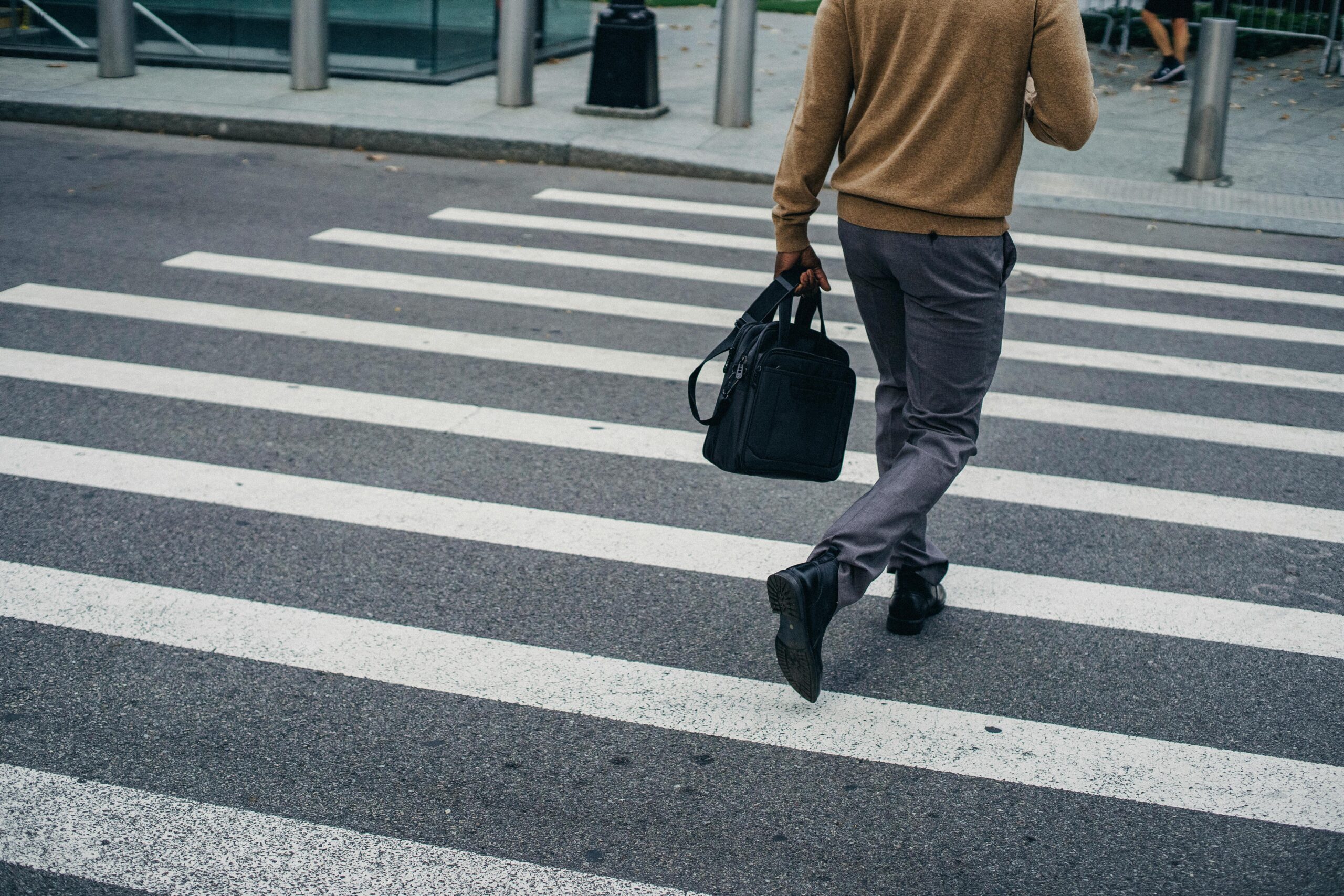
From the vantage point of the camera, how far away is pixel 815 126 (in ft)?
11.5

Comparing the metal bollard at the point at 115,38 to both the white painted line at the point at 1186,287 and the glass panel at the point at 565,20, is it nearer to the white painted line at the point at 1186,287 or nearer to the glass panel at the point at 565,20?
the glass panel at the point at 565,20

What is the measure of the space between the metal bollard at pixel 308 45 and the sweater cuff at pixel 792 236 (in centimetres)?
1007

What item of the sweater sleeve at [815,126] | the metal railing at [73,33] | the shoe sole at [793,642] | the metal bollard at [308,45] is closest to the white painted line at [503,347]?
the sweater sleeve at [815,126]

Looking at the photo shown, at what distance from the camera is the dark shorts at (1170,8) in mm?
14383

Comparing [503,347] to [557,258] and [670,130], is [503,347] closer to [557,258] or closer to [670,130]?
[557,258]

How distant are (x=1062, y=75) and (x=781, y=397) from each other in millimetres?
1020

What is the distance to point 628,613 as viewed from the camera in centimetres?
401

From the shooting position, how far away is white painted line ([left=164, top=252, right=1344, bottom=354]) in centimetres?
718

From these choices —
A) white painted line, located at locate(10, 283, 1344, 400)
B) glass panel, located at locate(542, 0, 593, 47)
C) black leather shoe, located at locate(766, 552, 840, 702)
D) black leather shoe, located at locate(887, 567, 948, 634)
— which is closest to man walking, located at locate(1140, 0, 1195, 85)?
glass panel, located at locate(542, 0, 593, 47)

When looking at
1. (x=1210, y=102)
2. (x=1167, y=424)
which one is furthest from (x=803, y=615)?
(x=1210, y=102)

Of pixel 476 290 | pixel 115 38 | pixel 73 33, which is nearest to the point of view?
pixel 476 290

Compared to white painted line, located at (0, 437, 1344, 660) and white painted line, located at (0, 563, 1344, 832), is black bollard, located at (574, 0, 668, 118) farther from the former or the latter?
white painted line, located at (0, 563, 1344, 832)

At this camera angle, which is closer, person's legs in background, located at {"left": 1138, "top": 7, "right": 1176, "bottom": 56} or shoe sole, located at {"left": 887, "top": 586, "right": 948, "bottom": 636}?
shoe sole, located at {"left": 887, "top": 586, "right": 948, "bottom": 636}

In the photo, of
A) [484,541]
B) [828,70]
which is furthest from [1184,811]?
[484,541]
